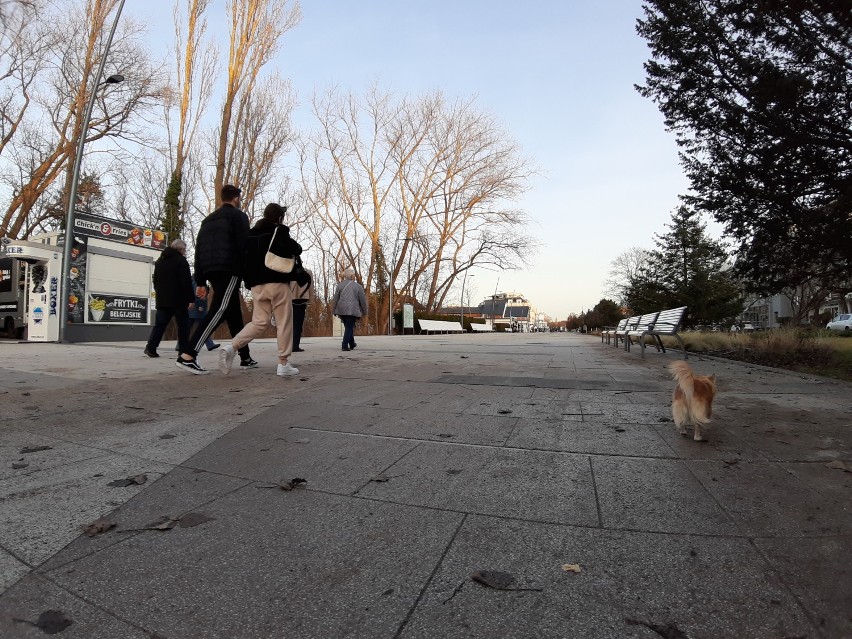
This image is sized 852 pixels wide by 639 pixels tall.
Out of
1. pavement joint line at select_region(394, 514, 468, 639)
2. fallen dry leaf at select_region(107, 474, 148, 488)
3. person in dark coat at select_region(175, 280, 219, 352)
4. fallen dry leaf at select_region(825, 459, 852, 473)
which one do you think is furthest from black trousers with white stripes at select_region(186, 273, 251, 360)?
fallen dry leaf at select_region(825, 459, 852, 473)

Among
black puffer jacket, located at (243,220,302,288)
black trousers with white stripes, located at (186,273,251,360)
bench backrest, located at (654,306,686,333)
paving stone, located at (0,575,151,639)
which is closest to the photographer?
paving stone, located at (0,575,151,639)

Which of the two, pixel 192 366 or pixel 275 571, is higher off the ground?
pixel 192 366

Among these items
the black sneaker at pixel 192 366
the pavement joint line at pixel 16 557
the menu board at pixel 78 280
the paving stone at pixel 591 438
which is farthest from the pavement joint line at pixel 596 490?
the menu board at pixel 78 280

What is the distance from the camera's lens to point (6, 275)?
1655cm

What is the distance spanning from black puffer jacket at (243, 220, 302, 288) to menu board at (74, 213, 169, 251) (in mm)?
10548

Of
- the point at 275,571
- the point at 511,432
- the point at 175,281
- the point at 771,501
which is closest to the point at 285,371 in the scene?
the point at 175,281

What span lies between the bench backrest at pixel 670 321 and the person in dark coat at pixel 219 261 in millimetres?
7143

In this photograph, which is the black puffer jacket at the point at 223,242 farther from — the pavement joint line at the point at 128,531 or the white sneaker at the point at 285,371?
the pavement joint line at the point at 128,531

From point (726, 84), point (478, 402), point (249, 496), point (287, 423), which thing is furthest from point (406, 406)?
point (726, 84)

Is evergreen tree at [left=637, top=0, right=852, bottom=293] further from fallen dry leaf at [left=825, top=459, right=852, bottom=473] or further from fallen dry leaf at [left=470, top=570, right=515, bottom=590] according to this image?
fallen dry leaf at [left=470, top=570, right=515, bottom=590]

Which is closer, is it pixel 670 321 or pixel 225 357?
pixel 225 357

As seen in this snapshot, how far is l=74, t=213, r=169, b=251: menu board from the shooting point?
13.8 meters

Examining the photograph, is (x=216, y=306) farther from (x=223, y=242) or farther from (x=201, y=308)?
(x=201, y=308)

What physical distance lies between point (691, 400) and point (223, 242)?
501cm
